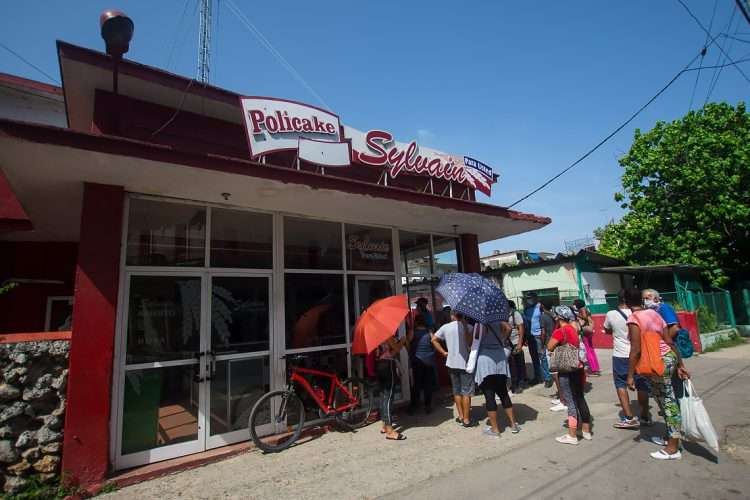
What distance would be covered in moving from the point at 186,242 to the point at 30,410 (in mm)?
2482

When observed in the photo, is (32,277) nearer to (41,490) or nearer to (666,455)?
(41,490)

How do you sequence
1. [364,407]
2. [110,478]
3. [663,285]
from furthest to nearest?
[663,285], [364,407], [110,478]

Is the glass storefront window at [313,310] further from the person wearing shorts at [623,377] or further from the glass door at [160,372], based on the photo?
the person wearing shorts at [623,377]

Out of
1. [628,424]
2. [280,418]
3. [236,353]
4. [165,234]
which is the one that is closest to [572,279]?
[628,424]

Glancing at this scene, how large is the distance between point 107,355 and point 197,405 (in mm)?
1282

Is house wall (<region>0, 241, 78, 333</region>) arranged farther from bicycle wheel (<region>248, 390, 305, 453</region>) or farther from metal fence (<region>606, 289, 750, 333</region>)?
metal fence (<region>606, 289, 750, 333</region>)

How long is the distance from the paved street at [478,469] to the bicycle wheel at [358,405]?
218 mm

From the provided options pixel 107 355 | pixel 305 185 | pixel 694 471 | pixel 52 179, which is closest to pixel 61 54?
pixel 52 179

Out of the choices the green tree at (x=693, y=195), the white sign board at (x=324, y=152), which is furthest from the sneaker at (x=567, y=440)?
the green tree at (x=693, y=195)

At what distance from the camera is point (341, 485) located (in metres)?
3.89

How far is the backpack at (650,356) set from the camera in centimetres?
398

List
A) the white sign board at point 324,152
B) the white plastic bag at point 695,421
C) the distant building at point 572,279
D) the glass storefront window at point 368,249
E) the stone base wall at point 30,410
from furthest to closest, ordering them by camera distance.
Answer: the distant building at point 572,279, the glass storefront window at point 368,249, the white sign board at point 324,152, the stone base wall at point 30,410, the white plastic bag at point 695,421

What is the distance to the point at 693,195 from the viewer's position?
15867 millimetres

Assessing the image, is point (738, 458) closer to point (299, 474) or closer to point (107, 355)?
point (299, 474)
